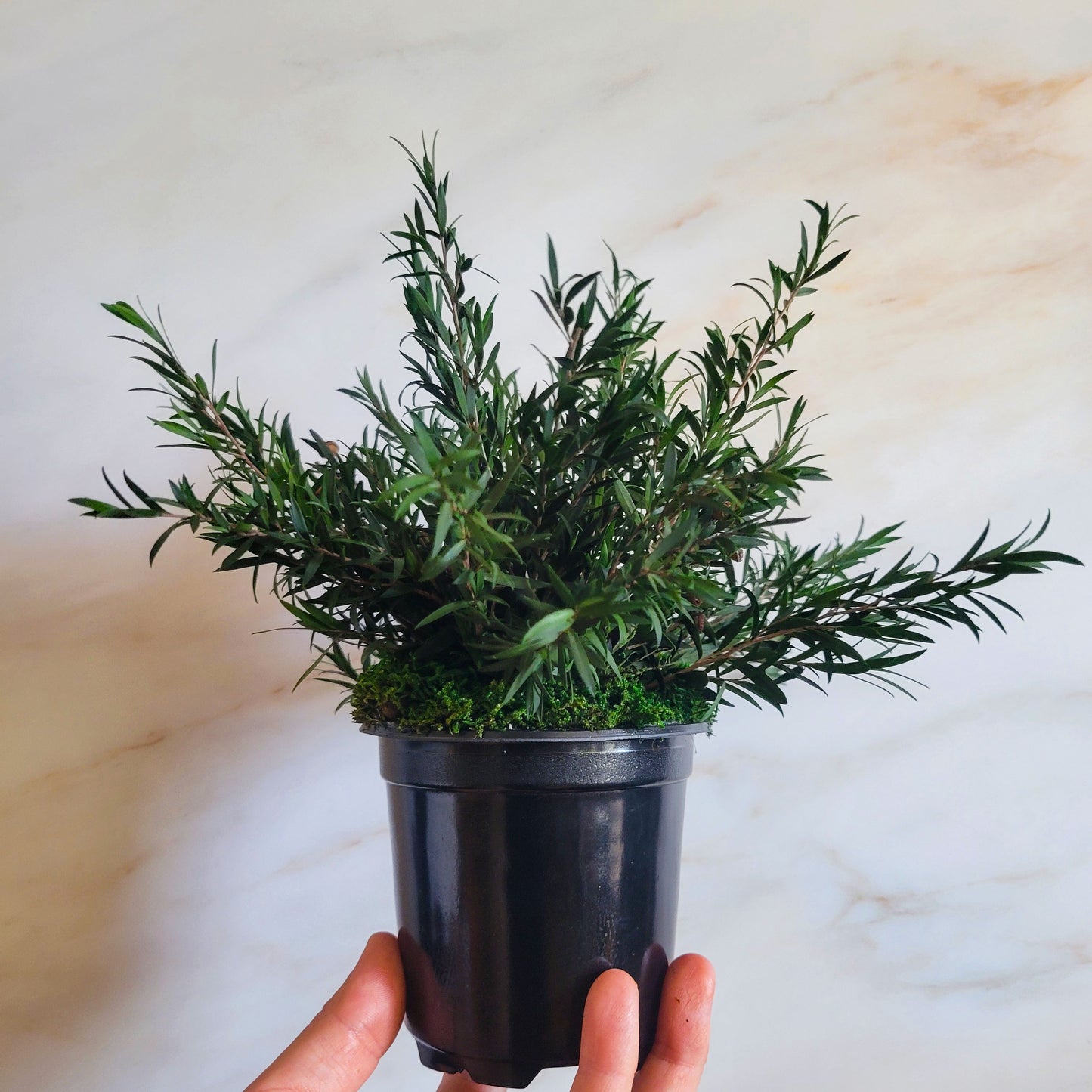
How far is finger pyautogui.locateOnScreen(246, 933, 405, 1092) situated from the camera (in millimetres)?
509

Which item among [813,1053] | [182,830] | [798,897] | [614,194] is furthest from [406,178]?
[813,1053]

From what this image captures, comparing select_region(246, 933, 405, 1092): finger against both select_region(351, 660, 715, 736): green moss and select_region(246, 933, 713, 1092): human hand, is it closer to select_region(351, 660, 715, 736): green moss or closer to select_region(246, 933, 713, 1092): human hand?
select_region(246, 933, 713, 1092): human hand

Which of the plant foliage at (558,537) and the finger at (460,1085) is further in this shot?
the finger at (460,1085)

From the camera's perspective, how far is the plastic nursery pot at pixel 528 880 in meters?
0.45

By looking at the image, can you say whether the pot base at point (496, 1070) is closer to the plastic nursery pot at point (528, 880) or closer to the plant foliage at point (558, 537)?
the plastic nursery pot at point (528, 880)

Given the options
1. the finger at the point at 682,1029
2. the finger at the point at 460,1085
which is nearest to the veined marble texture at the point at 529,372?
the finger at the point at 460,1085

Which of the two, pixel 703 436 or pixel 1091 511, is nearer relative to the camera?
pixel 703 436

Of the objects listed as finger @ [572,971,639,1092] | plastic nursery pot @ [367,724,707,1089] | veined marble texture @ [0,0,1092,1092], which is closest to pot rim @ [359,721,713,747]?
plastic nursery pot @ [367,724,707,1089]

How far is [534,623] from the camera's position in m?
0.42

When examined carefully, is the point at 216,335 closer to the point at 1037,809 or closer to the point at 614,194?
the point at 614,194

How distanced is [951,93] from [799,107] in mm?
132

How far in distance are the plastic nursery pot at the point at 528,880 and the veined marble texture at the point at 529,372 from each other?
25 cm

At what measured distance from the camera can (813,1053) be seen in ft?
2.32

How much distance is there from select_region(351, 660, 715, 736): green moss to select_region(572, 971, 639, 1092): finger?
137mm
